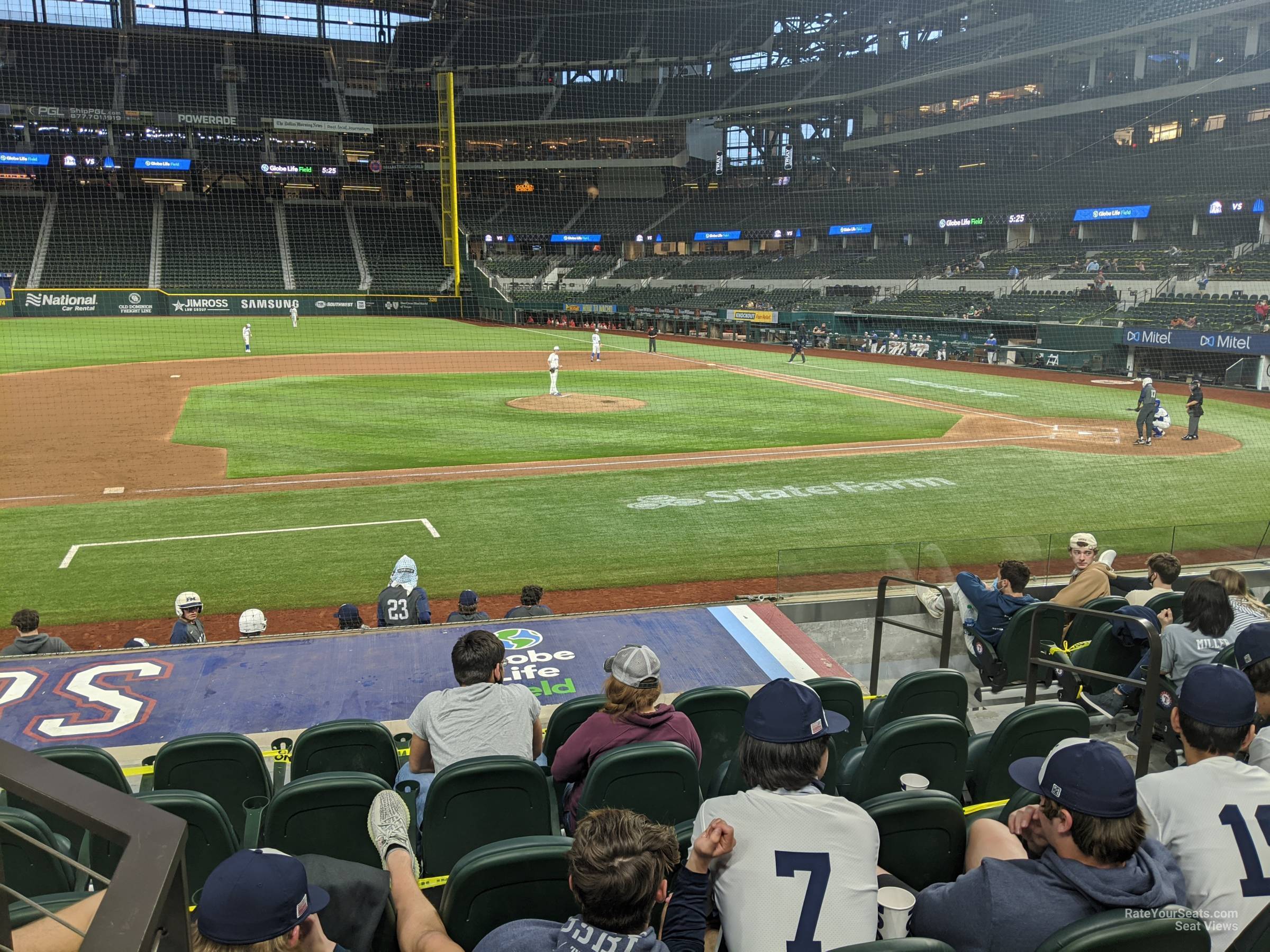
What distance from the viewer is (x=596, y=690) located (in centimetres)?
792

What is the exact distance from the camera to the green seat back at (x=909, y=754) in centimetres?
432

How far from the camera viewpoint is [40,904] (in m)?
2.41

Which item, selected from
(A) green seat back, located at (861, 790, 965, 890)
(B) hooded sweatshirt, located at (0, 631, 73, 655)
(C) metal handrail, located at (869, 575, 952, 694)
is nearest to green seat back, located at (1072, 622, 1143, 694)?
(C) metal handrail, located at (869, 575, 952, 694)

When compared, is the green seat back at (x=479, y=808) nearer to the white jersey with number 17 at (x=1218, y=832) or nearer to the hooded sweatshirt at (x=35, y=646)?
the white jersey with number 17 at (x=1218, y=832)

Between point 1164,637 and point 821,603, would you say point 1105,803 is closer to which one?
point 1164,637

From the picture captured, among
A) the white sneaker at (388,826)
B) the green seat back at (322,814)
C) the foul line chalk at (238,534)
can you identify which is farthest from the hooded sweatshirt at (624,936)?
the foul line chalk at (238,534)

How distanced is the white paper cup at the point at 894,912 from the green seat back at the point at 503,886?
0.98 meters

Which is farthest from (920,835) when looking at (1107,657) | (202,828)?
(1107,657)

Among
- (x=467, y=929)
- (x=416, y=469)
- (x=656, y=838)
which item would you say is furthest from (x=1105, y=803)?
(x=416, y=469)

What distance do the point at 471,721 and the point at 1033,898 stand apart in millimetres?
2717

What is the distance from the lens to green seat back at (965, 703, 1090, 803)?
15.1 feet

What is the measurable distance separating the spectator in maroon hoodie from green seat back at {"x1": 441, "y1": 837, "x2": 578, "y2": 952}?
109 centimetres

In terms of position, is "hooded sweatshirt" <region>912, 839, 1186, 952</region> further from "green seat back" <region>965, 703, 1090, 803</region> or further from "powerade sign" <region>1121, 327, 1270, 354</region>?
"powerade sign" <region>1121, 327, 1270, 354</region>

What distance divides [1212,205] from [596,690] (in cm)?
4422
